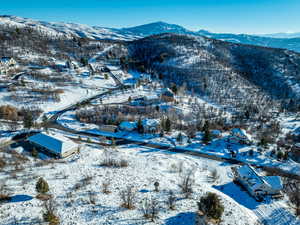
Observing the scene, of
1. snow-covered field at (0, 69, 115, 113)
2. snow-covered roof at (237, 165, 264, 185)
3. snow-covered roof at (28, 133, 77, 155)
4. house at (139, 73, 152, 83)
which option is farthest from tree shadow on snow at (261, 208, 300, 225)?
house at (139, 73, 152, 83)

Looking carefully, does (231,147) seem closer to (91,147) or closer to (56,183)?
(91,147)

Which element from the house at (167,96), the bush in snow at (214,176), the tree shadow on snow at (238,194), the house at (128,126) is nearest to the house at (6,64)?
the house at (128,126)

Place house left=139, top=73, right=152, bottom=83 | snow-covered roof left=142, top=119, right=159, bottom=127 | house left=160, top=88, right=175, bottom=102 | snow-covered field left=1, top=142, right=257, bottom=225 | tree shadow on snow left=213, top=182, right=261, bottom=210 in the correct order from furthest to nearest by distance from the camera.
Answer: house left=139, top=73, right=152, bottom=83 → house left=160, top=88, right=175, bottom=102 → snow-covered roof left=142, top=119, right=159, bottom=127 → tree shadow on snow left=213, top=182, right=261, bottom=210 → snow-covered field left=1, top=142, right=257, bottom=225

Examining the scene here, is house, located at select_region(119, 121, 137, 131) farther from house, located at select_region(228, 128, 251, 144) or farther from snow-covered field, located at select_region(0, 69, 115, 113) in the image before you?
snow-covered field, located at select_region(0, 69, 115, 113)

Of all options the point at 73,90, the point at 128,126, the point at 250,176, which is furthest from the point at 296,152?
the point at 73,90

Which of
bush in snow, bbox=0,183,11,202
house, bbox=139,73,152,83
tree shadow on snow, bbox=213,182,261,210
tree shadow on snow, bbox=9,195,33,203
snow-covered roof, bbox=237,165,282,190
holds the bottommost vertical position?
tree shadow on snow, bbox=213,182,261,210

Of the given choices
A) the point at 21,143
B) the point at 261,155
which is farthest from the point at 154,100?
the point at 21,143

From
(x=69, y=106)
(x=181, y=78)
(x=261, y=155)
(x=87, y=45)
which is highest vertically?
(x=87, y=45)
